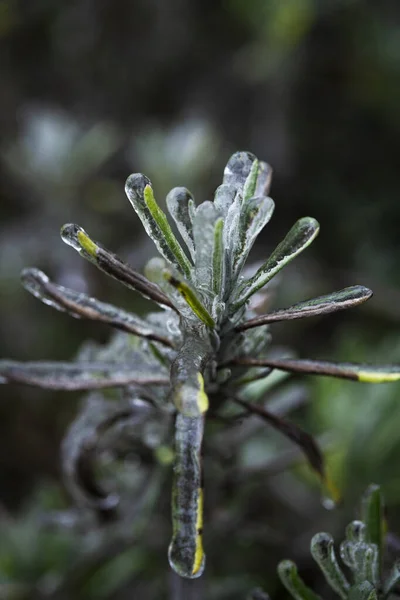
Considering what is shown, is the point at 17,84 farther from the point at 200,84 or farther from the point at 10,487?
the point at 10,487

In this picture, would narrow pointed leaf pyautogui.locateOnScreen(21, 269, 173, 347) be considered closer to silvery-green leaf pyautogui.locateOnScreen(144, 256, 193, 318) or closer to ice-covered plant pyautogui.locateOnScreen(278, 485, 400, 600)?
silvery-green leaf pyautogui.locateOnScreen(144, 256, 193, 318)

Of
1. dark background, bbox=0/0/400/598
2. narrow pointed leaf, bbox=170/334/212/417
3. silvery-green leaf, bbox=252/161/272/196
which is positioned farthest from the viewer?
dark background, bbox=0/0/400/598

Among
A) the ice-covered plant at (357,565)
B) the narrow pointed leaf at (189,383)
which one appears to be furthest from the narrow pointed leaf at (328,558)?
the narrow pointed leaf at (189,383)

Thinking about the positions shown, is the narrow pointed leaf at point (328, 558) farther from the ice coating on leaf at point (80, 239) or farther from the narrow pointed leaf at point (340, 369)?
the ice coating on leaf at point (80, 239)

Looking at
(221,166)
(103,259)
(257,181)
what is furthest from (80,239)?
(221,166)

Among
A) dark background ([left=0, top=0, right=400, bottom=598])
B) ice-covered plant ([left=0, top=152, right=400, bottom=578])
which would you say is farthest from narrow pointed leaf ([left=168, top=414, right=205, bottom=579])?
dark background ([left=0, top=0, right=400, bottom=598])

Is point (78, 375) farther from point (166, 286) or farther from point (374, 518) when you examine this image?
point (374, 518)
